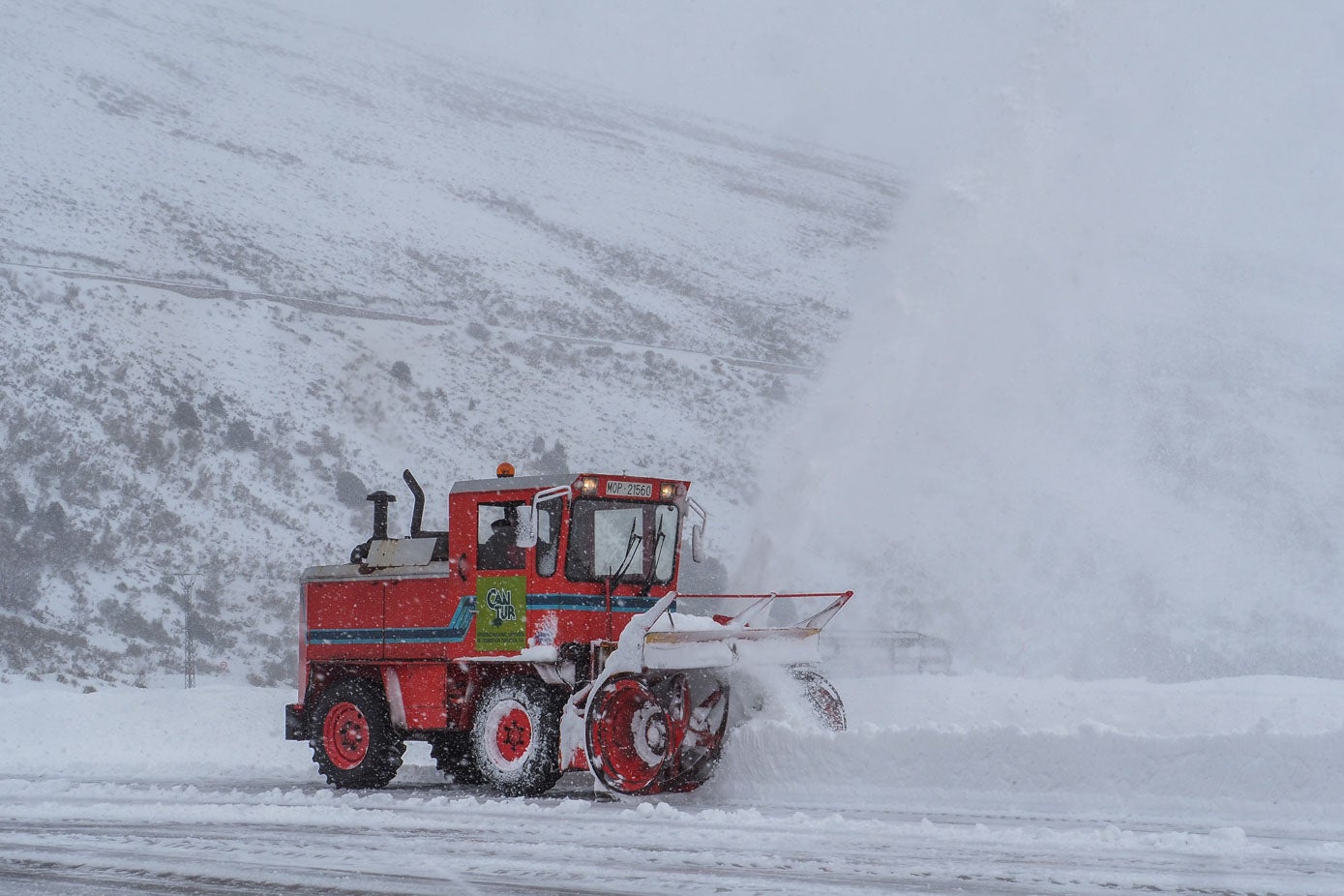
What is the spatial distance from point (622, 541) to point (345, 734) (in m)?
3.69

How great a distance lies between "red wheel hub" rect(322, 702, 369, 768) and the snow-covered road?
0.38 meters

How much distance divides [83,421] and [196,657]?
8453 millimetres

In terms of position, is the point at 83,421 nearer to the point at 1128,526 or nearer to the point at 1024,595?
the point at 1024,595

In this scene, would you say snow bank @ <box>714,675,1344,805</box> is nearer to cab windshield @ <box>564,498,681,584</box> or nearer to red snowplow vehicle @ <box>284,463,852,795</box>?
red snowplow vehicle @ <box>284,463,852,795</box>

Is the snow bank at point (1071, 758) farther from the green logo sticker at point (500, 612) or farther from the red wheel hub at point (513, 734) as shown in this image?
the green logo sticker at point (500, 612)

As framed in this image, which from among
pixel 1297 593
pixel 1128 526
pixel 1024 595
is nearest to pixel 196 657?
pixel 1024 595

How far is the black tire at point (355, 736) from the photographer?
40.7 ft

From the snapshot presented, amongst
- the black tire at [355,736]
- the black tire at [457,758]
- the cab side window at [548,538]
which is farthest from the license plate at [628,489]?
the black tire at [355,736]

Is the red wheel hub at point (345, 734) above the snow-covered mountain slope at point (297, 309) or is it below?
below

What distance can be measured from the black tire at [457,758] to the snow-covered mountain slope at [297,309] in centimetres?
1475

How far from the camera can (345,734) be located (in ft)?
41.9

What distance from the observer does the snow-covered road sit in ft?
23.2

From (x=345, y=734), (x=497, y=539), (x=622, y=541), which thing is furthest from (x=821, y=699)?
(x=345, y=734)

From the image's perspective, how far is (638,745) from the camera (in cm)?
1051
